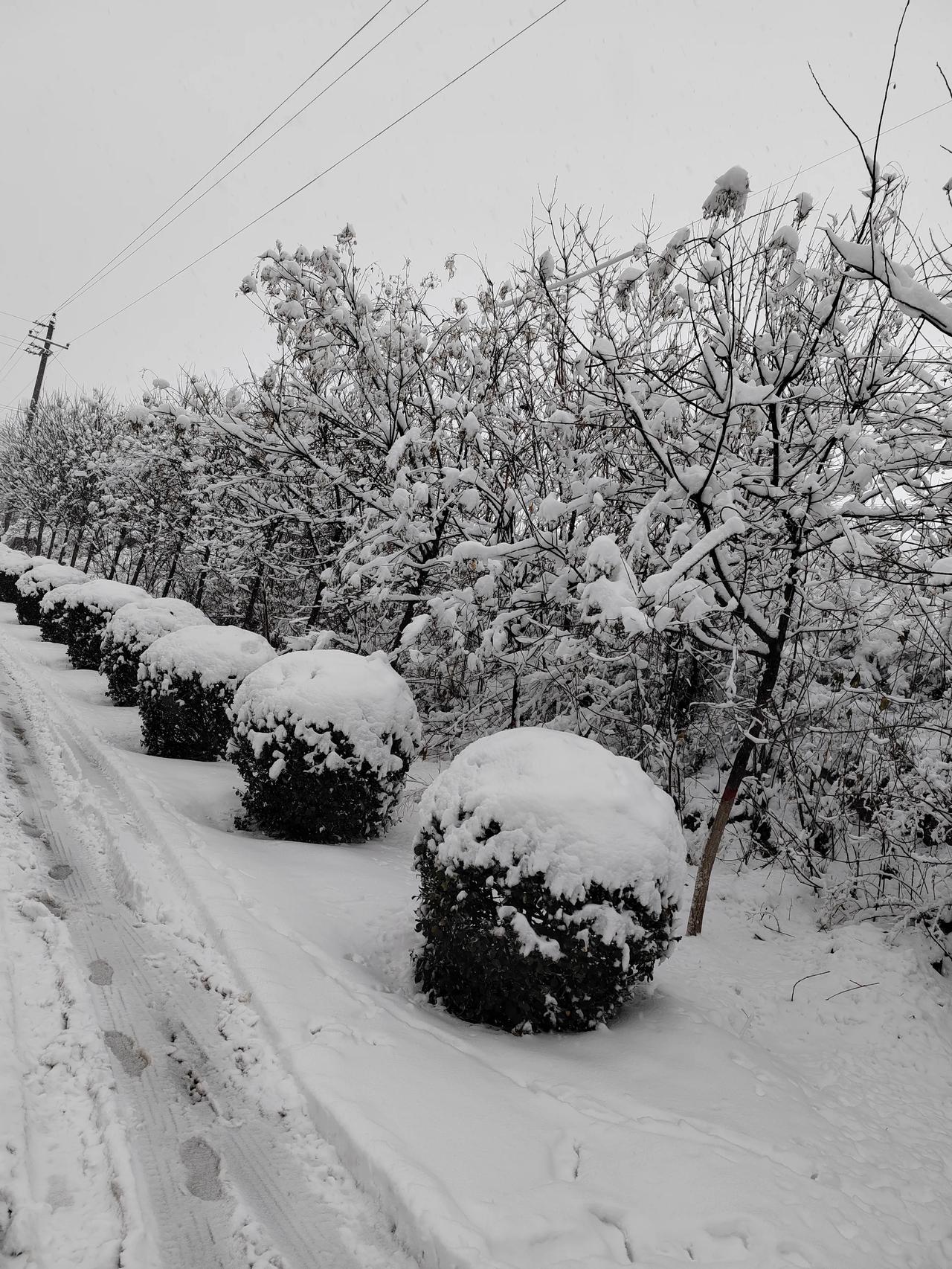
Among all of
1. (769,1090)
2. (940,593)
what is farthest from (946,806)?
(769,1090)

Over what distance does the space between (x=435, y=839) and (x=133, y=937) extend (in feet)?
4.90

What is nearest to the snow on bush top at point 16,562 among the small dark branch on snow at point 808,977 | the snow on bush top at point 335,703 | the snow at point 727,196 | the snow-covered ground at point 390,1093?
the snow on bush top at point 335,703

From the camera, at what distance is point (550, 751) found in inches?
133

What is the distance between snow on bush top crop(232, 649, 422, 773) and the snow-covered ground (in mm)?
922

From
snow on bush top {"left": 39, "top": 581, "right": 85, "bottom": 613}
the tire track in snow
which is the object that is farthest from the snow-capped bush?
the tire track in snow

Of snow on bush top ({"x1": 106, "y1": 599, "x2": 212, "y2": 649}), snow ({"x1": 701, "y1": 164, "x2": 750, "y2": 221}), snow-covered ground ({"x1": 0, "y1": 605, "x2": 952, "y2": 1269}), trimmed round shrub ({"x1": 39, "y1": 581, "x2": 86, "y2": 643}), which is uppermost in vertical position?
snow ({"x1": 701, "y1": 164, "x2": 750, "y2": 221})

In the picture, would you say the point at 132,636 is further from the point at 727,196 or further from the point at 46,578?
the point at 46,578

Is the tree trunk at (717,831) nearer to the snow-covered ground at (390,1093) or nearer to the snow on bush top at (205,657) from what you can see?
the snow-covered ground at (390,1093)

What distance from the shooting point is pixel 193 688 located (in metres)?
6.80

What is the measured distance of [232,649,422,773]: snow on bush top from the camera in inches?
194

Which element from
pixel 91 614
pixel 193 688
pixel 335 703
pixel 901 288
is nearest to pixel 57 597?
pixel 91 614

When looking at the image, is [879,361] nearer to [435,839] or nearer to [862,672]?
[862,672]

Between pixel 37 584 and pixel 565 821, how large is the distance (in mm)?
15926

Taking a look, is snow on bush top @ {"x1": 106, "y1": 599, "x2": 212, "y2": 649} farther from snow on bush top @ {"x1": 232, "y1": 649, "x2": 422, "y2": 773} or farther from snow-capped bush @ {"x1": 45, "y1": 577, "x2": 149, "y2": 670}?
snow on bush top @ {"x1": 232, "y1": 649, "x2": 422, "y2": 773}
